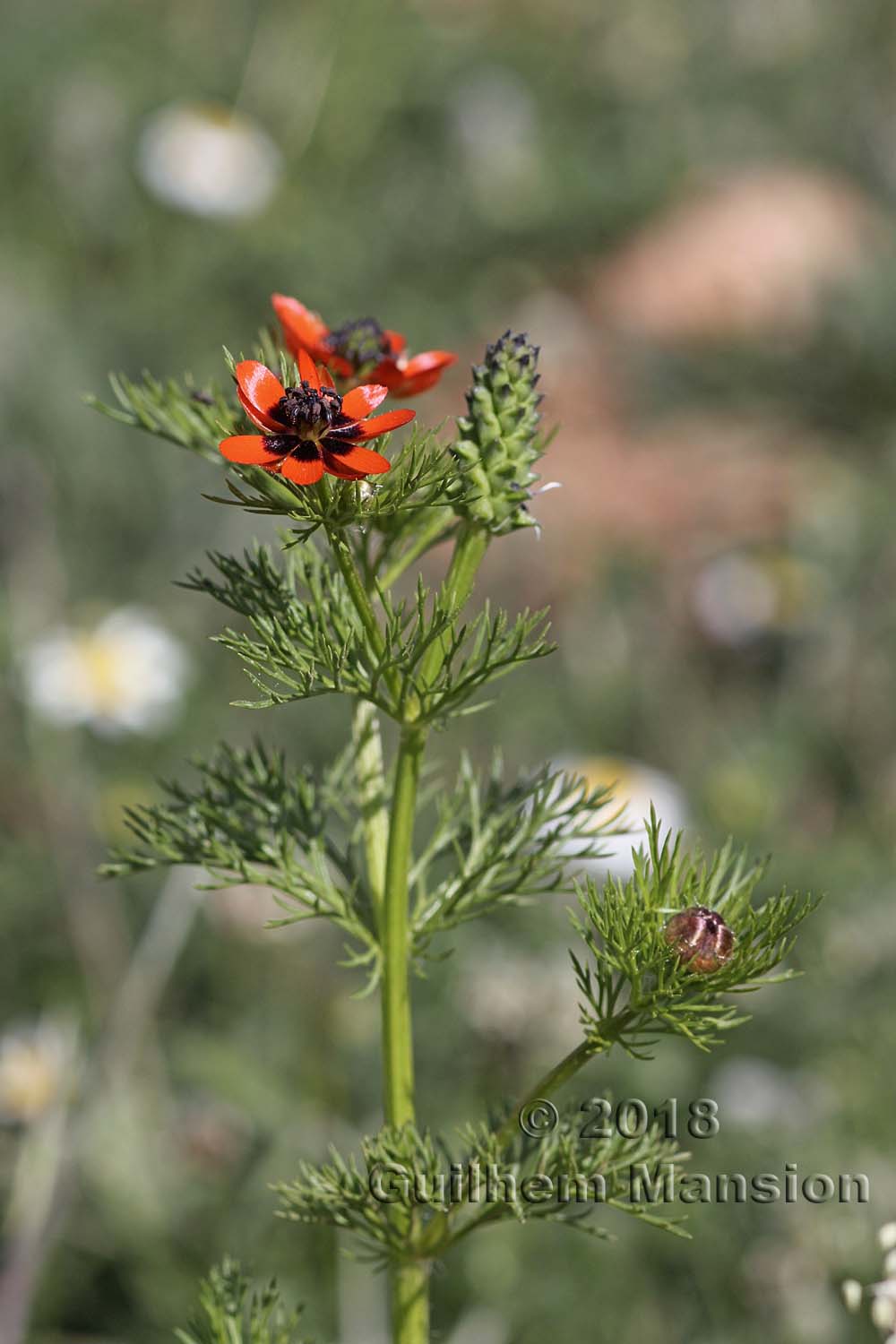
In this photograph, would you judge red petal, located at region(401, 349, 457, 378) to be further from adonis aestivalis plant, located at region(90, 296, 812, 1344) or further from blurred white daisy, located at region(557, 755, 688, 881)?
blurred white daisy, located at region(557, 755, 688, 881)

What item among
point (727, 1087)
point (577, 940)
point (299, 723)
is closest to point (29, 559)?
point (299, 723)

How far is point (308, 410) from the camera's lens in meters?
0.59

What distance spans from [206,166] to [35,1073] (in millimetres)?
2929

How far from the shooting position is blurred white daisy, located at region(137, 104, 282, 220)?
4176 millimetres

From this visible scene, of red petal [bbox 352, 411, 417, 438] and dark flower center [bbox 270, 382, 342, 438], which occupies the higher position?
dark flower center [bbox 270, 382, 342, 438]

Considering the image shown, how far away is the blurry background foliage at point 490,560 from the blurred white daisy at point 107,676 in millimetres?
10

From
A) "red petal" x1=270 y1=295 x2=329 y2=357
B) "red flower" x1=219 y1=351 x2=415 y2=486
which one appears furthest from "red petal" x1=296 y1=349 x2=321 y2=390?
"red petal" x1=270 y1=295 x2=329 y2=357

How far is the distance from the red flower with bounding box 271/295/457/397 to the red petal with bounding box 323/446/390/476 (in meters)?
0.18

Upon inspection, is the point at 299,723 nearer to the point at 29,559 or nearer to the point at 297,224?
the point at 29,559

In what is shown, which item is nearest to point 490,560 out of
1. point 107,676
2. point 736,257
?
point 107,676

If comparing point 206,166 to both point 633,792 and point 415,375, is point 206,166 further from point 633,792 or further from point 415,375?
point 415,375

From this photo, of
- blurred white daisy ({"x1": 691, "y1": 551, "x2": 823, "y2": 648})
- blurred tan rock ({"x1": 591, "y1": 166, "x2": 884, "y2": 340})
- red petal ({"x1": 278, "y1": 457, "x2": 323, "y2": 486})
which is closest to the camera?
red petal ({"x1": 278, "y1": 457, "x2": 323, "y2": 486})

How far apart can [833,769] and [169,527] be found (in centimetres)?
151

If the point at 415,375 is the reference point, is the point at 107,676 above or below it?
above
